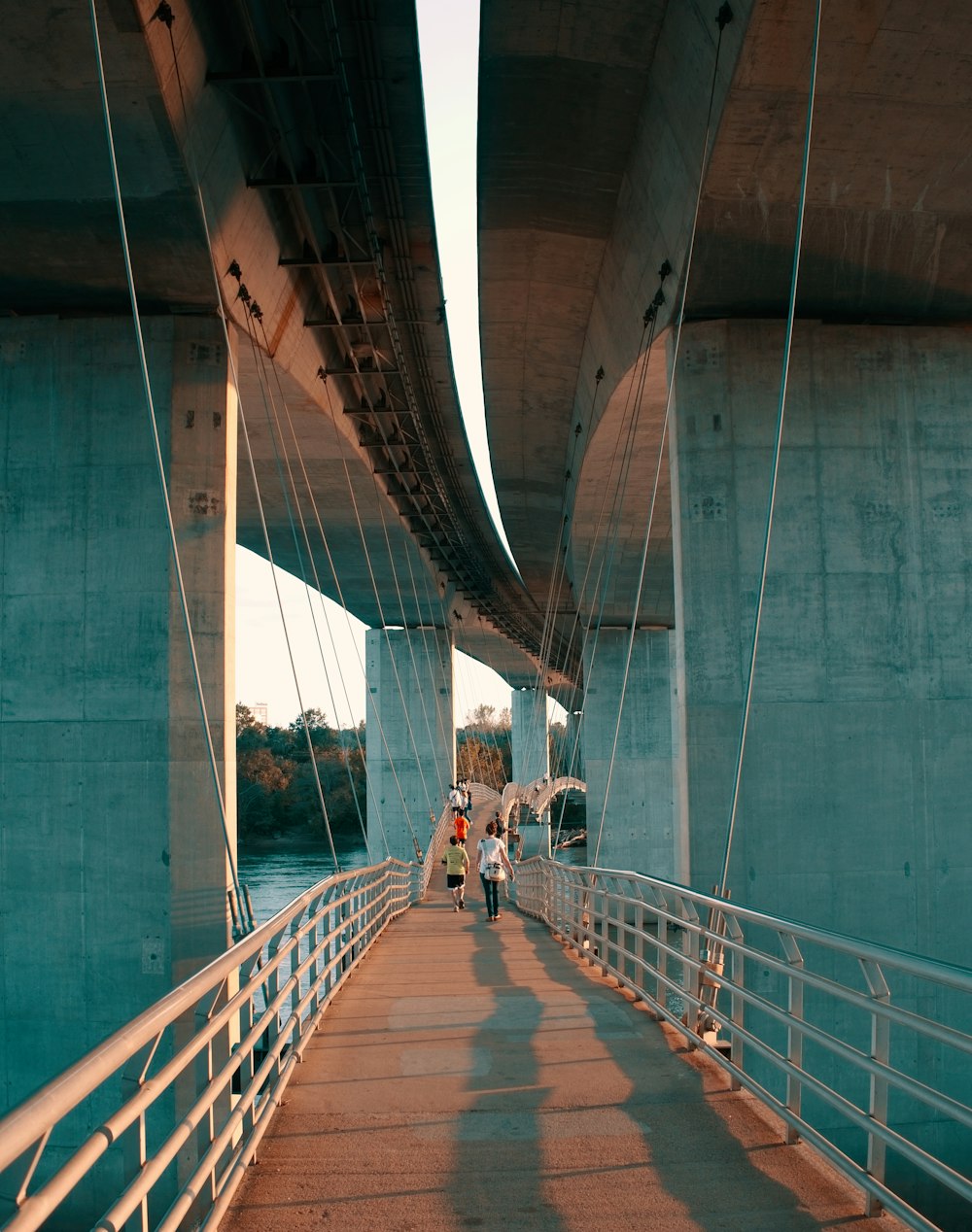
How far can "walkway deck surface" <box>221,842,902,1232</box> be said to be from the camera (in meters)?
4.34

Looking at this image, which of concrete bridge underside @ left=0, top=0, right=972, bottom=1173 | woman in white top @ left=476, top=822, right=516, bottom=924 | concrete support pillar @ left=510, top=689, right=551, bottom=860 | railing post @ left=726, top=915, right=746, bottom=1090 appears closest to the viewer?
railing post @ left=726, top=915, right=746, bottom=1090

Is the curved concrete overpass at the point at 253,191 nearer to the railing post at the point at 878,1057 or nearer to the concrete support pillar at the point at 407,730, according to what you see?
the railing post at the point at 878,1057

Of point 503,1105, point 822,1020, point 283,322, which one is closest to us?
point 503,1105

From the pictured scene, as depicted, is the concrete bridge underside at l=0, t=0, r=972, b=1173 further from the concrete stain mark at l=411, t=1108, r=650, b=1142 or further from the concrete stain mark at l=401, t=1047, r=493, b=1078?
the concrete stain mark at l=411, t=1108, r=650, b=1142

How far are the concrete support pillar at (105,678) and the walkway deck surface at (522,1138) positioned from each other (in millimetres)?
6406

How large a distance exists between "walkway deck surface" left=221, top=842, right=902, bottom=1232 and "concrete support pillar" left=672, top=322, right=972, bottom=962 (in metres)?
6.22

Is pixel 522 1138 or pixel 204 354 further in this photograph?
pixel 204 354

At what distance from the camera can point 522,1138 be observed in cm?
532

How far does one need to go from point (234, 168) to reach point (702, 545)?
7.23m

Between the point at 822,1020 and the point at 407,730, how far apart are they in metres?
31.7

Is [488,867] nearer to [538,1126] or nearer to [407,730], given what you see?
[538,1126]

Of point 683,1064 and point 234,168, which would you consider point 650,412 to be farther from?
point 683,1064

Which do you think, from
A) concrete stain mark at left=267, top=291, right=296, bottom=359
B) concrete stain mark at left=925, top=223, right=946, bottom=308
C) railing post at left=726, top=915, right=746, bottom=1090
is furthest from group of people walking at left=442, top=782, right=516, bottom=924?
railing post at left=726, top=915, right=746, bottom=1090

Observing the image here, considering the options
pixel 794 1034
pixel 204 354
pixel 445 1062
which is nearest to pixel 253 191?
pixel 204 354
